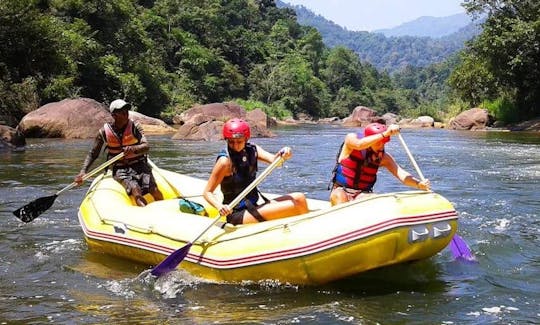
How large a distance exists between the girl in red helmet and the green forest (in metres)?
17.8

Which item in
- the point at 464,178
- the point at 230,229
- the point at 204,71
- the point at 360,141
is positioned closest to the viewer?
the point at 230,229

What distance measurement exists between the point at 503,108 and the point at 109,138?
29.2 metres

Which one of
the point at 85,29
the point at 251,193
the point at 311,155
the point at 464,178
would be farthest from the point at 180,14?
the point at 251,193

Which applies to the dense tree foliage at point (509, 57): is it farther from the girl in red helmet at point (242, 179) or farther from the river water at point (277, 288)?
the girl in red helmet at point (242, 179)

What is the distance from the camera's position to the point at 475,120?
31266 millimetres

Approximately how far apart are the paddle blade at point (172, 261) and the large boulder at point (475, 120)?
2824 centimetres

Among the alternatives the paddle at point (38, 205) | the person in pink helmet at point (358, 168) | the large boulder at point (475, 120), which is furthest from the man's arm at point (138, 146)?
the large boulder at point (475, 120)

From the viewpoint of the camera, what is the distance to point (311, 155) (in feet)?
51.8

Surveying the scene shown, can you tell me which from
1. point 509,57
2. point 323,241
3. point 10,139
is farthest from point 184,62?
point 323,241

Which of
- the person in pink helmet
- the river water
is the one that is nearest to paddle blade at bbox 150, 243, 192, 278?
the river water

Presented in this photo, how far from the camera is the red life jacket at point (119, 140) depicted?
6.74 metres

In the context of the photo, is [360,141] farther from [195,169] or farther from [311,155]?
[311,155]

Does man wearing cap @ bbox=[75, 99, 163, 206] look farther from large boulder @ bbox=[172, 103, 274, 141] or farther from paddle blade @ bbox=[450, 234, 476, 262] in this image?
large boulder @ bbox=[172, 103, 274, 141]

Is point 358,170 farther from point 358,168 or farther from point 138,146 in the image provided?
A: point 138,146
